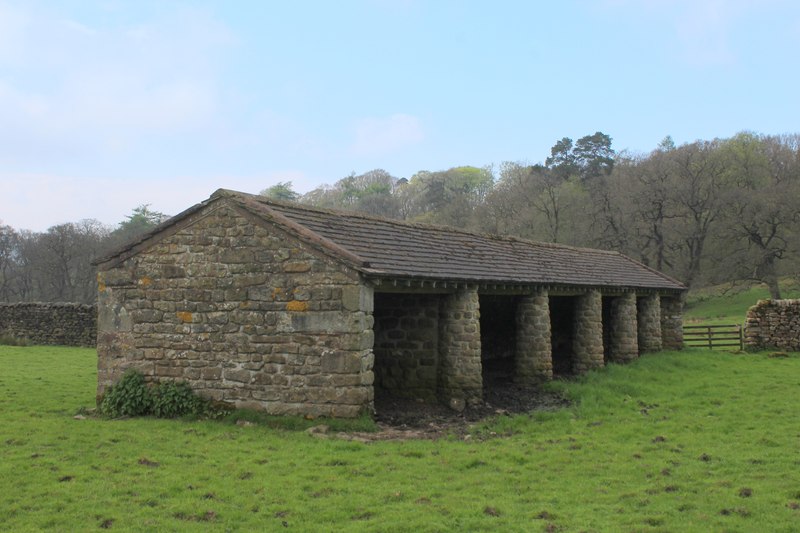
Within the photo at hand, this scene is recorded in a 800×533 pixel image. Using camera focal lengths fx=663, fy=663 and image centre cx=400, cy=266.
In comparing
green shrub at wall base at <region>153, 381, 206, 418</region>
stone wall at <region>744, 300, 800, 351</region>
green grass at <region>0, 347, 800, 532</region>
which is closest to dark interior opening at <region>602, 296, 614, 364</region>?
stone wall at <region>744, 300, 800, 351</region>

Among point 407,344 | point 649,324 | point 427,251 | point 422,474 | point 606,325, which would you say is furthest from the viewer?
point 649,324

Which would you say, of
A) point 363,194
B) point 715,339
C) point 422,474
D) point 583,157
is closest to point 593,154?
point 583,157

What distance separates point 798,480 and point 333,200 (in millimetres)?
72604

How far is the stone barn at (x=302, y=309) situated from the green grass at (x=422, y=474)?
0.87 metres

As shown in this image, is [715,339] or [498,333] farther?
[715,339]

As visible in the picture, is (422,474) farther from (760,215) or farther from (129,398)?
(760,215)

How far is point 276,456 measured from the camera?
790 centimetres

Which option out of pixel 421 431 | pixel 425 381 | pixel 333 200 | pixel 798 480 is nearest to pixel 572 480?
pixel 798 480

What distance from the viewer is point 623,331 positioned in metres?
17.4

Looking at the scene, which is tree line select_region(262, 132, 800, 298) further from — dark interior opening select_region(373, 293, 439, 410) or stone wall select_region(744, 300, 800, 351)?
dark interior opening select_region(373, 293, 439, 410)

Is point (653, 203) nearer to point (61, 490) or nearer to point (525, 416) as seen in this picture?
point (525, 416)

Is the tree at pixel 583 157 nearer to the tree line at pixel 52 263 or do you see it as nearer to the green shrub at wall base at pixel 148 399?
the tree line at pixel 52 263

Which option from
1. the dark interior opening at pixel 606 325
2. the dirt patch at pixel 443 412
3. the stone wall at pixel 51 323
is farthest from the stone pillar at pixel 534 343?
the stone wall at pixel 51 323

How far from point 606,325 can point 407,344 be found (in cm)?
873
